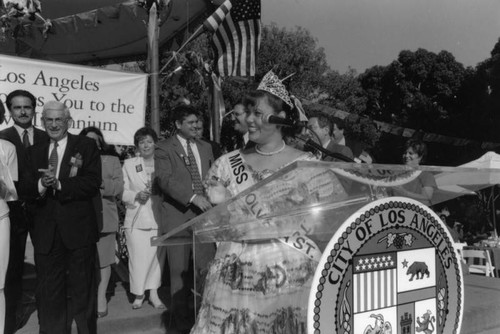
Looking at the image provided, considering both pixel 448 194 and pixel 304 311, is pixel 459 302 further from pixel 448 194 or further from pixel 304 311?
pixel 304 311

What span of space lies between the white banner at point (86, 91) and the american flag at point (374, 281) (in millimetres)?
4318

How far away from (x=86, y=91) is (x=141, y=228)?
1.69m

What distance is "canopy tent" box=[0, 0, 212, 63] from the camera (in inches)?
309

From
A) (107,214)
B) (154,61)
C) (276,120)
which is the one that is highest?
(154,61)

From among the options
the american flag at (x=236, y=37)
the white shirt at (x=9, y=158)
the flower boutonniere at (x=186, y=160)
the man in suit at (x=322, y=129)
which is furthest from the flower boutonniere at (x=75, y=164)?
the american flag at (x=236, y=37)

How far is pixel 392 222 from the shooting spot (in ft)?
7.41

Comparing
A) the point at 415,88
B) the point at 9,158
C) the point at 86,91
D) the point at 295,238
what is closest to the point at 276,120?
the point at 295,238

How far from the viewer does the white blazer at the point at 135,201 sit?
5.33m

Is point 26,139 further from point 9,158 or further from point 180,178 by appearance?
point 180,178

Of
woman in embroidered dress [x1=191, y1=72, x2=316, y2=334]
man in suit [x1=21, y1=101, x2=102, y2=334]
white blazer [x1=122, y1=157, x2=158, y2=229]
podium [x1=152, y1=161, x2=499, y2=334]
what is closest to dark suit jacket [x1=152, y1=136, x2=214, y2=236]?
white blazer [x1=122, y1=157, x2=158, y2=229]

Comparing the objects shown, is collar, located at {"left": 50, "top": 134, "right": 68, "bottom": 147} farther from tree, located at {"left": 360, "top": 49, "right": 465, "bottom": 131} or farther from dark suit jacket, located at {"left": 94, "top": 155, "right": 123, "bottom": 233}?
tree, located at {"left": 360, "top": 49, "right": 465, "bottom": 131}

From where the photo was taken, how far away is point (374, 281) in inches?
86.7

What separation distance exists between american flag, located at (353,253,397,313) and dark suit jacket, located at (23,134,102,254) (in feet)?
8.14

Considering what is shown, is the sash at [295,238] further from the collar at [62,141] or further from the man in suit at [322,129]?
the man in suit at [322,129]
